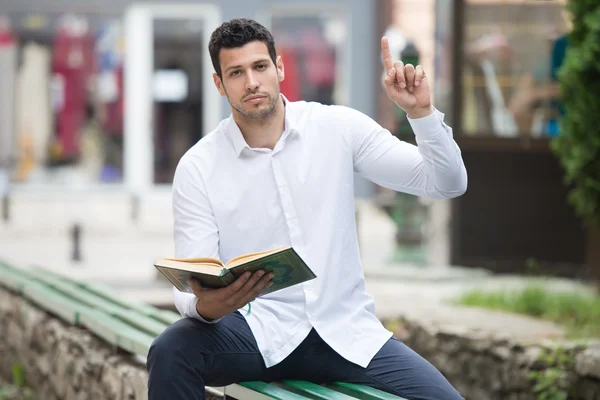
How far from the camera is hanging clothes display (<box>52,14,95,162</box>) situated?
704 inches

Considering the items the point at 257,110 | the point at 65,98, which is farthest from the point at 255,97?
the point at 65,98

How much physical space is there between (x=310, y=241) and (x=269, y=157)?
28 centimetres

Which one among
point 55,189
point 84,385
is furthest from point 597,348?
point 55,189

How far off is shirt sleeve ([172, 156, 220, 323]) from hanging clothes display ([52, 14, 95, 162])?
1450 cm

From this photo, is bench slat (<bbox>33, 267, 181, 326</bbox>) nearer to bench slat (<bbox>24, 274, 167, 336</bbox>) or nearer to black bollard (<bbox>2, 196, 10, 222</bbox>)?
bench slat (<bbox>24, 274, 167, 336</bbox>)

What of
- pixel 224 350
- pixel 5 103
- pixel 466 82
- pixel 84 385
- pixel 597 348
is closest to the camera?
pixel 224 350

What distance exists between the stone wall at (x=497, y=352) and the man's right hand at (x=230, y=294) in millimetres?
2514

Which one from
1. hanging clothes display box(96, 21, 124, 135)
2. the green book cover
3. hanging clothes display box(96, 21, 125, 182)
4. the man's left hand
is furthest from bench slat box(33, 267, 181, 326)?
hanging clothes display box(96, 21, 124, 135)

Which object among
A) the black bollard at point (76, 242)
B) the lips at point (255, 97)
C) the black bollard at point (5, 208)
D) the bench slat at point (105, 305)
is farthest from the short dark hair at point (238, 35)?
the black bollard at point (5, 208)

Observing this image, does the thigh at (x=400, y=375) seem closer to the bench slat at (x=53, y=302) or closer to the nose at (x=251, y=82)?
the nose at (x=251, y=82)

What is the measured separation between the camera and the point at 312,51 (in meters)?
18.2

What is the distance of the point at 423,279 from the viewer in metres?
9.21

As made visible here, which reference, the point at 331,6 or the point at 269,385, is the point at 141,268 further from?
the point at 331,6

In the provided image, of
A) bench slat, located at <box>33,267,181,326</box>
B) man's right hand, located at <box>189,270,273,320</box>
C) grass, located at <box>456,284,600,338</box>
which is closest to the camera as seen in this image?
man's right hand, located at <box>189,270,273,320</box>
